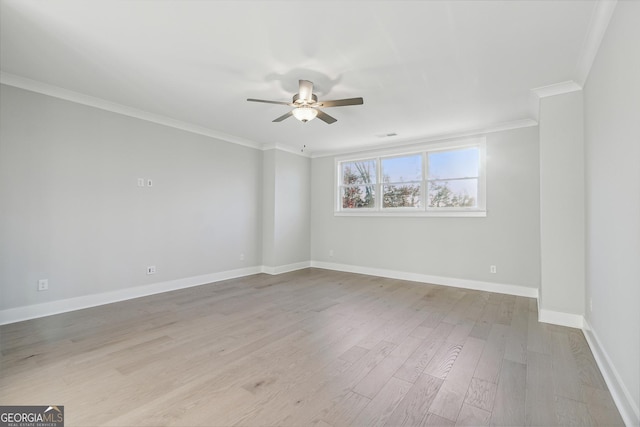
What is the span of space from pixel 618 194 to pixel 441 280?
3.44m

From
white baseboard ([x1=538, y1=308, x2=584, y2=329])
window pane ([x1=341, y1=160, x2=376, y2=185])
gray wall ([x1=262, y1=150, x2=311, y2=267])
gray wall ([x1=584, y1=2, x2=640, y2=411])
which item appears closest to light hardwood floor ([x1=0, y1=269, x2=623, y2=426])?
white baseboard ([x1=538, y1=308, x2=584, y2=329])

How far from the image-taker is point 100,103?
373 cm

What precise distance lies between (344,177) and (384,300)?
10.4 feet

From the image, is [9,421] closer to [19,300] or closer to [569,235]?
[19,300]

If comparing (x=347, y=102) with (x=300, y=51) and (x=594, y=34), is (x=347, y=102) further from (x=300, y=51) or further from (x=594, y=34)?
(x=594, y=34)

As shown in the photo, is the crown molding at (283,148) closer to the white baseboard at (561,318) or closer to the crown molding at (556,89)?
the crown molding at (556,89)

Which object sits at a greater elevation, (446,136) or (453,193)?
(446,136)

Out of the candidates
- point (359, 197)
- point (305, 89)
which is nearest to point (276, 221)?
point (359, 197)

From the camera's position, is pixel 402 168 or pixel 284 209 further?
pixel 284 209

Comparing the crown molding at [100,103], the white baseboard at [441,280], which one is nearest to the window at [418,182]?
the white baseboard at [441,280]

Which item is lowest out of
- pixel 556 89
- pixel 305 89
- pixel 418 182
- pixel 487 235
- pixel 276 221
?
pixel 487 235

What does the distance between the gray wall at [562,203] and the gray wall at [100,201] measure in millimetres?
4821

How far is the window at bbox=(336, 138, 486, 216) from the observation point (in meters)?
4.86

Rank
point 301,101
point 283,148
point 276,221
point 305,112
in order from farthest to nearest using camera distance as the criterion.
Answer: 1. point 283,148
2. point 276,221
3. point 305,112
4. point 301,101
